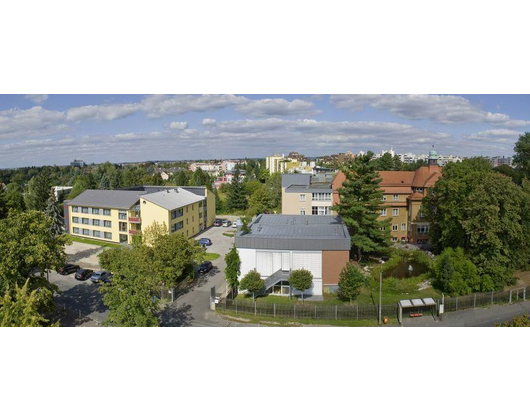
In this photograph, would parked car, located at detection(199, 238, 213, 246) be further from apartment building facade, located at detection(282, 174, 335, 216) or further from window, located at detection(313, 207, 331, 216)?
window, located at detection(313, 207, 331, 216)

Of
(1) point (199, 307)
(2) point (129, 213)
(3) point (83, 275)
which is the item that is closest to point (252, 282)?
(1) point (199, 307)

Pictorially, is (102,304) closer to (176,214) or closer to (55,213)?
(176,214)

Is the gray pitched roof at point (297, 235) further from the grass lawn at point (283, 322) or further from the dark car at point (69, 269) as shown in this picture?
the dark car at point (69, 269)
